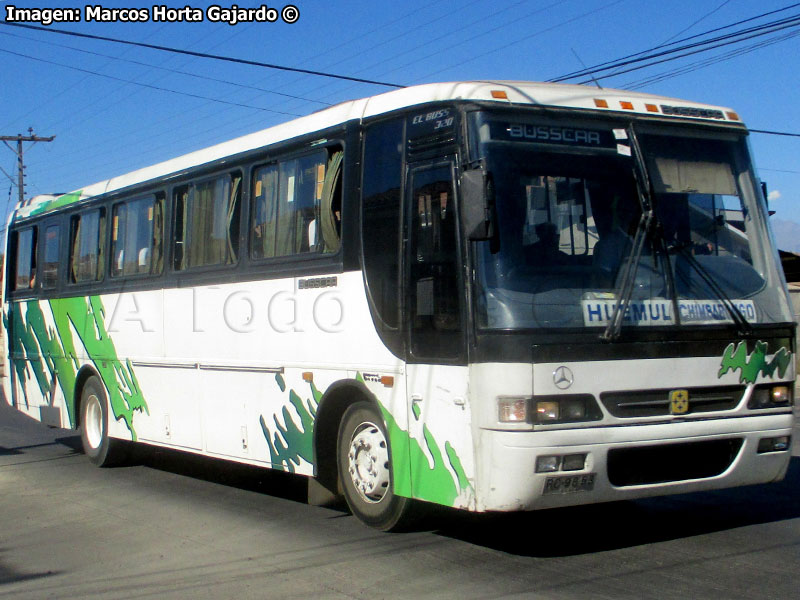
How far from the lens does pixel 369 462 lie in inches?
306

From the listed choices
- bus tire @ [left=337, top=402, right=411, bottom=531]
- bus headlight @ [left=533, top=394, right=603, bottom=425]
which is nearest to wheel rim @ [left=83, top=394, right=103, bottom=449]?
bus tire @ [left=337, top=402, right=411, bottom=531]

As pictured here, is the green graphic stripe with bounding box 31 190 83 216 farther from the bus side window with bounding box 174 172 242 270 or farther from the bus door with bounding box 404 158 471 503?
the bus door with bounding box 404 158 471 503

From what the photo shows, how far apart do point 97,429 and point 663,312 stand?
8.37 metres

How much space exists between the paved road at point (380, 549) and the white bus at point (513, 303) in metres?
0.45

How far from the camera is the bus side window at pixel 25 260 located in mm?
14352

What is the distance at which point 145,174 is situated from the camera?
11625 mm

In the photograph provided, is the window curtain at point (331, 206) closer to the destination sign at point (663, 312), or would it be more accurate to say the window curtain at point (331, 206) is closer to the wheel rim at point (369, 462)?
the wheel rim at point (369, 462)

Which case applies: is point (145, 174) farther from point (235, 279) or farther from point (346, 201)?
point (346, 201)

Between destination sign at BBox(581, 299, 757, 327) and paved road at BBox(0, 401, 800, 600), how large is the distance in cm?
158

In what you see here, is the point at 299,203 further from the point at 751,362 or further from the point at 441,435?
the point at 751,362

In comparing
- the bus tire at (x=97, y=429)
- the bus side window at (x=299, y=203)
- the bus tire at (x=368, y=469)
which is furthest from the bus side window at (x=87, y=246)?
the bus tire at (x=368, y=469)

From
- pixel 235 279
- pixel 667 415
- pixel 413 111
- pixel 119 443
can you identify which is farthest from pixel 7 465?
pixel 667 415

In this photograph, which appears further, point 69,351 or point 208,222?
point 69,351

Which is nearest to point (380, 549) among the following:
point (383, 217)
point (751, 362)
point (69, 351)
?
point (383, 217)
